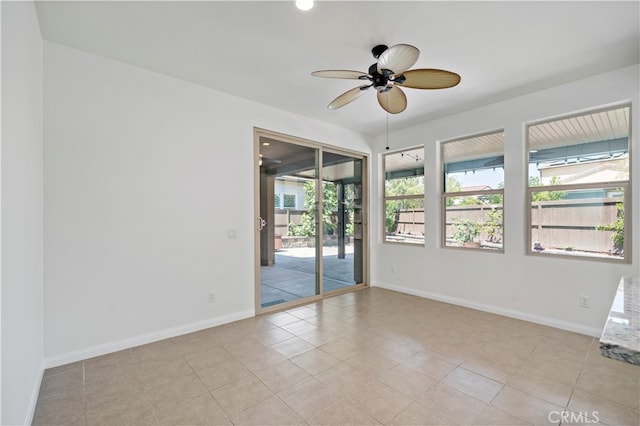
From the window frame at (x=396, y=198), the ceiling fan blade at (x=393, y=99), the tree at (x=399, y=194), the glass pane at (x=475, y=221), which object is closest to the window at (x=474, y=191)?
the glass pane at (x=475, y=221)

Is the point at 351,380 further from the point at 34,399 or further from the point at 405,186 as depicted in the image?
the point at 405,186

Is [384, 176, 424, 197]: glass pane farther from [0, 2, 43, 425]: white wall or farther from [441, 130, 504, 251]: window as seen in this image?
[0, 2, 43, 425]: white wall

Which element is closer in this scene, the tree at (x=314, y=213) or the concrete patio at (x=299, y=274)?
the concrete patio at (x=299, y=274)

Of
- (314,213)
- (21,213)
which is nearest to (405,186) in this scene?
(314,213)

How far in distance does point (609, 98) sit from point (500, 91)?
98 centimetres

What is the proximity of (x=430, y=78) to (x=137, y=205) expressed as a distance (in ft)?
9.39

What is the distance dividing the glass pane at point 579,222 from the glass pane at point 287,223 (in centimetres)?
290

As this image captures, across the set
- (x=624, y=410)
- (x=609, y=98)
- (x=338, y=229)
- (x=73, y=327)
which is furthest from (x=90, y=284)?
(x=609, y=98)

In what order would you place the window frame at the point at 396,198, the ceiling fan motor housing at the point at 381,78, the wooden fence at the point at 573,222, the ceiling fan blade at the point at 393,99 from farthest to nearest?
the window frame at the point at 396,198
the wooden fence at the point at 573,222
the ceiling fan blade at the point at 393,99
the ceiling fan motor housing at the point at 381,78

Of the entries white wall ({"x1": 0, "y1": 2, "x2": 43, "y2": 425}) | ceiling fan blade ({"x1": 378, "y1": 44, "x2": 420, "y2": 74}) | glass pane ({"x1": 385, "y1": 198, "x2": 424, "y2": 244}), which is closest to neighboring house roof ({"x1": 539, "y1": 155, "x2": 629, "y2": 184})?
glass pane ({"x1": 385, "y1": 198, "x2": 424, "y2": 244})

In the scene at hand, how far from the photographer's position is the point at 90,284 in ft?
8.50

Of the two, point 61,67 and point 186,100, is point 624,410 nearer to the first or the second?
point 186,100

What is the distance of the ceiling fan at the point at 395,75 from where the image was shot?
2027mm

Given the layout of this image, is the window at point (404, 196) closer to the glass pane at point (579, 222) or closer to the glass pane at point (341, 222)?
the glass pane at point (341, 222)
